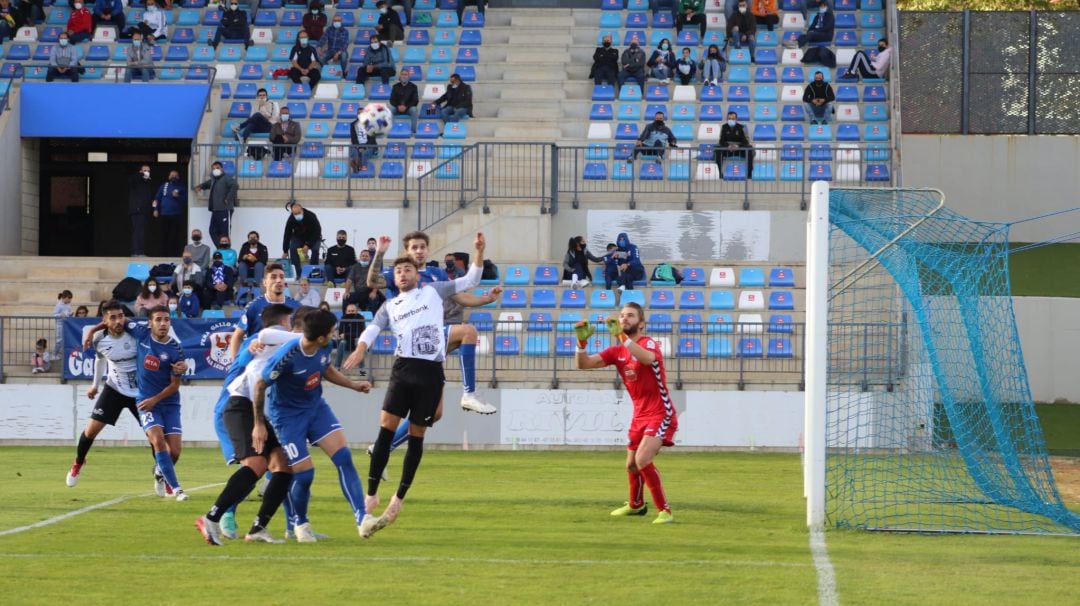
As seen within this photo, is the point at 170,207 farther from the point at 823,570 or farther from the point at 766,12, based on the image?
the point at 823,570

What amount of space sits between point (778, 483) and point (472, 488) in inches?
144

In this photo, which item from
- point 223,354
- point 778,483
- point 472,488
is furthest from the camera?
point 223,354

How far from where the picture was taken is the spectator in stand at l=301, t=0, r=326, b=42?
34.3 m

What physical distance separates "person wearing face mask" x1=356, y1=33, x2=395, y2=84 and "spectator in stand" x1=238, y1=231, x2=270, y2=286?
6.74 m

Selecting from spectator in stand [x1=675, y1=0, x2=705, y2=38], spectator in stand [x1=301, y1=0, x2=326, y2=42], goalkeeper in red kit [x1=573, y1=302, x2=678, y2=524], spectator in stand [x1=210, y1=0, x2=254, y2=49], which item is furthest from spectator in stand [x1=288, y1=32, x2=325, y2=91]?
goalkeeper in red kit [x1=573, y1=302, x2=678, y2=524]

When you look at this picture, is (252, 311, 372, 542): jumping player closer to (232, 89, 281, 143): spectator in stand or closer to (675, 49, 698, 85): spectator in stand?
(232, 89, 281, 143): spectator in stand

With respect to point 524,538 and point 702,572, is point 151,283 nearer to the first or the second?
point 524,538

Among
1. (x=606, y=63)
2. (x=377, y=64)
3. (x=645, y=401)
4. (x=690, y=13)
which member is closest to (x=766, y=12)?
(x=690, y=13)

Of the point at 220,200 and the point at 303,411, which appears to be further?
the point at 220,200

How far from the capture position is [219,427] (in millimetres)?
13602

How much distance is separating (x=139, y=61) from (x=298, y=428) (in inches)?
944

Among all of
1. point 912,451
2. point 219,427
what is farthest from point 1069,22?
point 219,427

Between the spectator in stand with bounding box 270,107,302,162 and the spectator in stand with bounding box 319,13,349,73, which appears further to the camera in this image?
the spectator in stand with bounding box 319,13,349,73

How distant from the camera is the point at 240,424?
11383 mm
